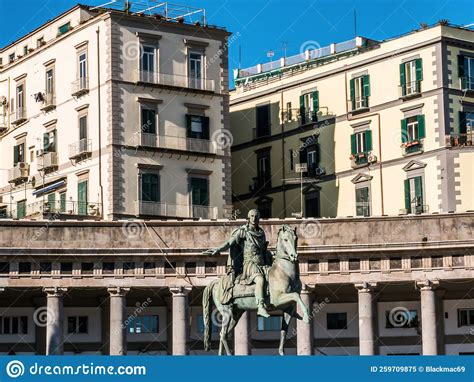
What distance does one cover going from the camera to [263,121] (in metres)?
115

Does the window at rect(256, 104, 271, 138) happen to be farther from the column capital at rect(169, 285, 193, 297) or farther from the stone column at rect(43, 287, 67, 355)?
the stone column at rect(43, 287, 67, 355)

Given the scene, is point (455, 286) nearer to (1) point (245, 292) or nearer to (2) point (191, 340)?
(2) point (191, 340)

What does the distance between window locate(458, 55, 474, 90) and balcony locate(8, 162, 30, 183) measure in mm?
34931

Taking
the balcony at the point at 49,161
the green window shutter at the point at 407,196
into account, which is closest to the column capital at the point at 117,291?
the balcony at the point at 49,161

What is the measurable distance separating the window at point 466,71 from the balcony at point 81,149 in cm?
2870

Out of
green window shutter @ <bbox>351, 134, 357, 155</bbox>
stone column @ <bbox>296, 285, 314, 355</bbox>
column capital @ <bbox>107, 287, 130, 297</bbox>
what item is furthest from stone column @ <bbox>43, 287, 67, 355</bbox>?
green window shutter @ <bbox>351, 134, 357, 155</bbox>

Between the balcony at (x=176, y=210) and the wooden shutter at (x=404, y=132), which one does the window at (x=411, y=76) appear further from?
the balcony at (x=176, y=210)

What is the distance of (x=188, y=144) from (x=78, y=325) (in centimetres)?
1681

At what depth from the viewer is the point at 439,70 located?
101 meters

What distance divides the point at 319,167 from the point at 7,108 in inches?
1041

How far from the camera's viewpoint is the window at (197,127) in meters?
102

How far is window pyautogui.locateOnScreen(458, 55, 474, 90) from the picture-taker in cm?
10231

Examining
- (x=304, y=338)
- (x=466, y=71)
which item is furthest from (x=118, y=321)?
(x=466, y=71)

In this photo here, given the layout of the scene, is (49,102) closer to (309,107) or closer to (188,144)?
(188,144)
